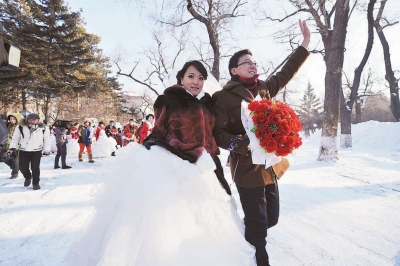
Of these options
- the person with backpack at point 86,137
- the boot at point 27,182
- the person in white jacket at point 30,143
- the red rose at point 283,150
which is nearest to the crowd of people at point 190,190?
the red rose at point 283,150

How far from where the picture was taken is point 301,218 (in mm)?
3973

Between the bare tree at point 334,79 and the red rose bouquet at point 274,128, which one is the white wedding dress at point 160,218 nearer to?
the red rose bouquet at point 274,128

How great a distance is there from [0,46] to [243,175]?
2.72 m

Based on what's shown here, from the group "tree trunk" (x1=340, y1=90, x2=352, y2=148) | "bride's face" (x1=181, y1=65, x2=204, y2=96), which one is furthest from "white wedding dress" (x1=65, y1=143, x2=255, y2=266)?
"tree trunk" (x1=340, y1=90, x2=352, y2=148)

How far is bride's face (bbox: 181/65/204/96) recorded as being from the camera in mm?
2510

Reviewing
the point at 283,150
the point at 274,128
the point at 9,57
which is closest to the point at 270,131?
the point at 274,128

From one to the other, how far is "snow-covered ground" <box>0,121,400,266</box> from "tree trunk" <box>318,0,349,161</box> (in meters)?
1.56

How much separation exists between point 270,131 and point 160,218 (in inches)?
42.7

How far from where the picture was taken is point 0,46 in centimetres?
257

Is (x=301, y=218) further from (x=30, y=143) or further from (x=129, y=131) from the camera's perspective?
(x=129, y=131)

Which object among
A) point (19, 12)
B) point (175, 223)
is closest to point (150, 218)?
point (175, 223)

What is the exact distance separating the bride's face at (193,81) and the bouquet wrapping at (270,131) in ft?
1.88

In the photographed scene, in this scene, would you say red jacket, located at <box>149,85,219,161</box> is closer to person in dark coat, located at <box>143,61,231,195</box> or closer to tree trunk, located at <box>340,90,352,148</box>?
person in dark coat, located at <box>143,61,231,195</box>

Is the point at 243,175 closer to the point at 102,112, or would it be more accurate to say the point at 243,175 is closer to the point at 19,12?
the point at 19,12
